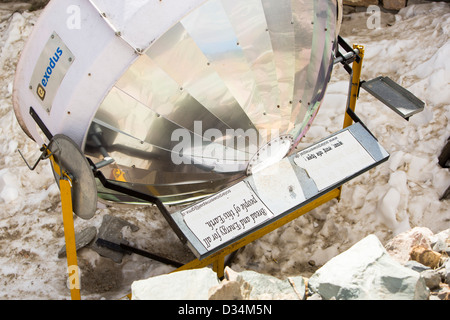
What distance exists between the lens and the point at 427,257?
310 centimetres

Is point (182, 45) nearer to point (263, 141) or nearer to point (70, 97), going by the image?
point (70, 97)

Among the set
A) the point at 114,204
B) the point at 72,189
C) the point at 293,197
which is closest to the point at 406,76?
the point at 293,197

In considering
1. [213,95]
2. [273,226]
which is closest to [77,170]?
[213,95]

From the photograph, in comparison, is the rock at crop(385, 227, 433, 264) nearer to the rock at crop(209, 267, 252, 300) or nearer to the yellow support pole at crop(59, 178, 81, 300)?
the rock at crop(209, 267, 252, 300)

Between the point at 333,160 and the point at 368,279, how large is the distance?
1111 mm

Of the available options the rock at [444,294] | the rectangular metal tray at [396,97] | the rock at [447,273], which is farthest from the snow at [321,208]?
the rock at [444,294]

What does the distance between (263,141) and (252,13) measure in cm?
80

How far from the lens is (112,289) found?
411 centimetres

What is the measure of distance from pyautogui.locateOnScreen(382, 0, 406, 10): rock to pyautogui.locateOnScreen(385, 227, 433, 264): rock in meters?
3.69

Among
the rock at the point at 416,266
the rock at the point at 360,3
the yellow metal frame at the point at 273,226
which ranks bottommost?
the rock at the point at 416,266

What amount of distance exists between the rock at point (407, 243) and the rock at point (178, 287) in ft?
4.17

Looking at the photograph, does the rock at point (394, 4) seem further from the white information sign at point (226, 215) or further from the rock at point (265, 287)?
the rock at point (265, 287)

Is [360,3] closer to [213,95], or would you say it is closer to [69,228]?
[213,95]

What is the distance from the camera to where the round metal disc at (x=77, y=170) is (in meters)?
2.98
